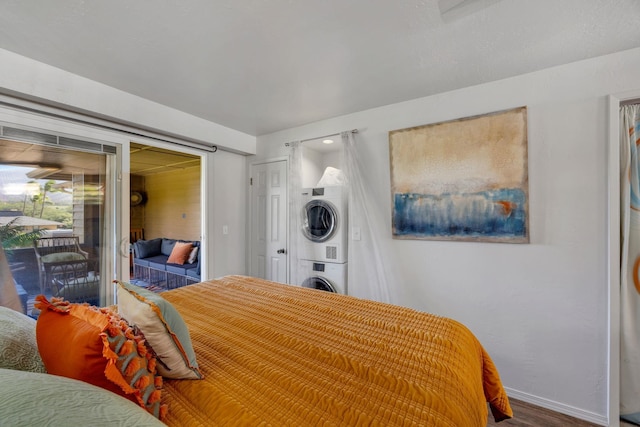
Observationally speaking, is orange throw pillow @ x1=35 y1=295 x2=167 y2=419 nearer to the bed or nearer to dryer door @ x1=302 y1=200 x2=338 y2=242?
the bed

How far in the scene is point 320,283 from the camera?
3078 mm

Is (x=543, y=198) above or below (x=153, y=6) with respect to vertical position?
below

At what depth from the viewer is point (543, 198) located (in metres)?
2.03

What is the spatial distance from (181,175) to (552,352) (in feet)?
21.0

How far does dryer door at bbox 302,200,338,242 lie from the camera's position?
2.98 meters

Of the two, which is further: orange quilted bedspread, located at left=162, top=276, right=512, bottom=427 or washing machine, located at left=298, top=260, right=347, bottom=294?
washing machine, located at left=298, top=260, right=347, bottom=294

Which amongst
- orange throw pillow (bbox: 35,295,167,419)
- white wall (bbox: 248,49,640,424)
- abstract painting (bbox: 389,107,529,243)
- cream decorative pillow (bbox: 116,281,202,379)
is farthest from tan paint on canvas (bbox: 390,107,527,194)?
orange throw pillow (bbox: 35,295,167,419)

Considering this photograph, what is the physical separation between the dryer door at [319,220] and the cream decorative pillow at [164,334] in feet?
6.83

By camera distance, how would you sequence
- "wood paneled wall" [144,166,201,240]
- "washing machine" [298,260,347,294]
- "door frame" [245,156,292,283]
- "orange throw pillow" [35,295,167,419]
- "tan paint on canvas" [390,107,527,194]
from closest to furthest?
"orange throw pillow" [35,295,167,419] < "tan paint on canvas" [390,107,527,194] < "washing machine" [298,260,347,294] < "door frame" [245,156,292,283] < "wood paneled wall" [144,166,201,240]

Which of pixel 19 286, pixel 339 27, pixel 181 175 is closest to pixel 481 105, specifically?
pixel 339 27

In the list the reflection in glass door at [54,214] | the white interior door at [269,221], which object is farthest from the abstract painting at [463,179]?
the reflection in glass door at [54,214]

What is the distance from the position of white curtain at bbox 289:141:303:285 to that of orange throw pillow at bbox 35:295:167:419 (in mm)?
2338

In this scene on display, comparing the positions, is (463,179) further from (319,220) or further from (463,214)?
(319,220)

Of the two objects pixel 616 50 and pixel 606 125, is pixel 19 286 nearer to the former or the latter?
pixel 606 125
